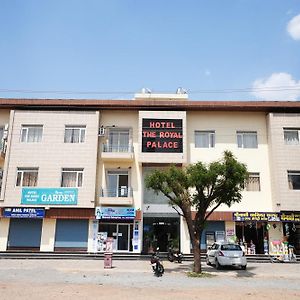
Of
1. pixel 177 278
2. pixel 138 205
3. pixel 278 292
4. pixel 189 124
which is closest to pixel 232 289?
pixel 278 292

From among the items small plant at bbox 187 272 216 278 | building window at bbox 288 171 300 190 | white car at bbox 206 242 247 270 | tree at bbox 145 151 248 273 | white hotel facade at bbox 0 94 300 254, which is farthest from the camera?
building window at bbox 288 171 300 190

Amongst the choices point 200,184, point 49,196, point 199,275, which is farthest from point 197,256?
point 49,196

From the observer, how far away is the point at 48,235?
25109mm

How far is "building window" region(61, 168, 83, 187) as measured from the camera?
2558 centimetres

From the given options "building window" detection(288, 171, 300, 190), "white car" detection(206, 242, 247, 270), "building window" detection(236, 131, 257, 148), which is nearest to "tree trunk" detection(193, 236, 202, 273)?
"white car" detection(206, 242, 247, 270)

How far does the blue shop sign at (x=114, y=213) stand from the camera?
81.8ft

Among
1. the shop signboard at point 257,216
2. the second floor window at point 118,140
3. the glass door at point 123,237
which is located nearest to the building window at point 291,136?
the shop signboard at point 257,216

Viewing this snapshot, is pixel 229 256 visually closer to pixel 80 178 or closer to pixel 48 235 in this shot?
pixel 80 178

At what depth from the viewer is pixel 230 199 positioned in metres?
17.6

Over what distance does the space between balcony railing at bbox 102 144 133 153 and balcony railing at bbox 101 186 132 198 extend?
282 cm

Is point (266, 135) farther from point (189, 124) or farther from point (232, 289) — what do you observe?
point (232, 289)

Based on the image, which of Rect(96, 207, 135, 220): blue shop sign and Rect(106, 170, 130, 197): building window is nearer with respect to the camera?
Rect(96, 207, 135, 220): blue shop sign

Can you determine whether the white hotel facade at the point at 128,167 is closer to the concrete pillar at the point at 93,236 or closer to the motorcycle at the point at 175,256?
the concrete pillar at the point at 93,236

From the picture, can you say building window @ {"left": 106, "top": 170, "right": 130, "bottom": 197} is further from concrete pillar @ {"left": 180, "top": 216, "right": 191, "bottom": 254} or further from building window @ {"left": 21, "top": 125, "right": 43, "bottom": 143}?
building window @ {"left": 21, "top": 125, "right": 43, "bottom": 143}
